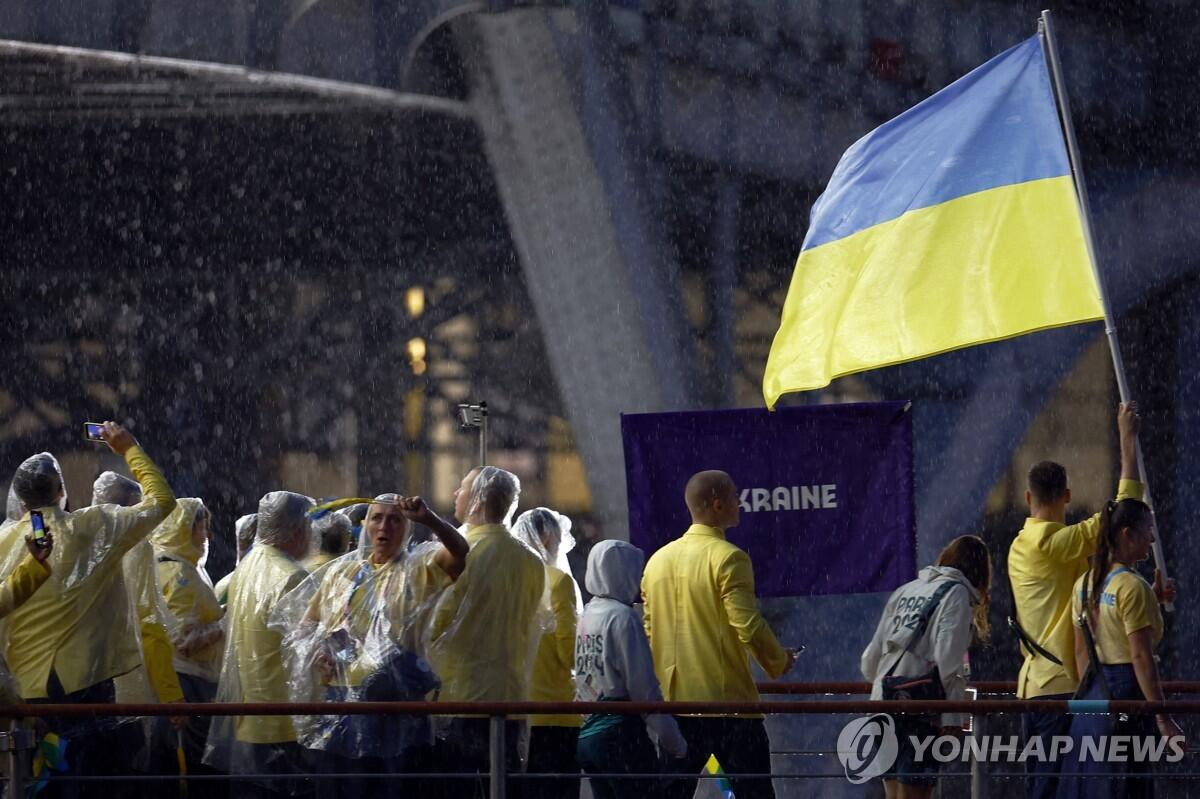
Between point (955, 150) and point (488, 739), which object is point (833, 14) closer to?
point (955, 150)

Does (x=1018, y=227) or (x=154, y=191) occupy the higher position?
(x=154, y=191)

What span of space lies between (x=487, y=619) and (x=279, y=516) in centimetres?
110

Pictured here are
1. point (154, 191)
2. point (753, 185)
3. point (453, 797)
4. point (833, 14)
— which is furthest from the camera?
point (154, 191)

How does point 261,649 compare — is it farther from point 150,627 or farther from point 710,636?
point 710,636

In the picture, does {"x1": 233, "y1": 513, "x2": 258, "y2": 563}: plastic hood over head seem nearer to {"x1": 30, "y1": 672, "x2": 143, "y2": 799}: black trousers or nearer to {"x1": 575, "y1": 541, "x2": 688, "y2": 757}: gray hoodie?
{"x1": 30, "y1": 672, "x2": 143, "y2": 799}: black trousers

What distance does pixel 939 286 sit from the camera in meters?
7.09

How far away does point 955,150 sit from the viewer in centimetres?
738

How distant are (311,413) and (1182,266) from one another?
11.0 metres

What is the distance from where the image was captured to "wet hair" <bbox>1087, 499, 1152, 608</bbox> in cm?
664

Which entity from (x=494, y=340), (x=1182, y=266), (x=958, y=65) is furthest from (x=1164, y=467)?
(x=494, y=340)

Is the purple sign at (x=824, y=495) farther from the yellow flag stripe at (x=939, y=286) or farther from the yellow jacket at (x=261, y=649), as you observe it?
the yellow jacket at (x=261, y=649)

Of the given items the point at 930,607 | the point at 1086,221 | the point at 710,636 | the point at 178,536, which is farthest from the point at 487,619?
the point at 1086,221

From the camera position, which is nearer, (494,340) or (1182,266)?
(1182,266)

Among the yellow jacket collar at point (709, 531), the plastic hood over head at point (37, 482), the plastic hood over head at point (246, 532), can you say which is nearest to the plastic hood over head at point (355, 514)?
the plastic hood over head at point (246, 532)
